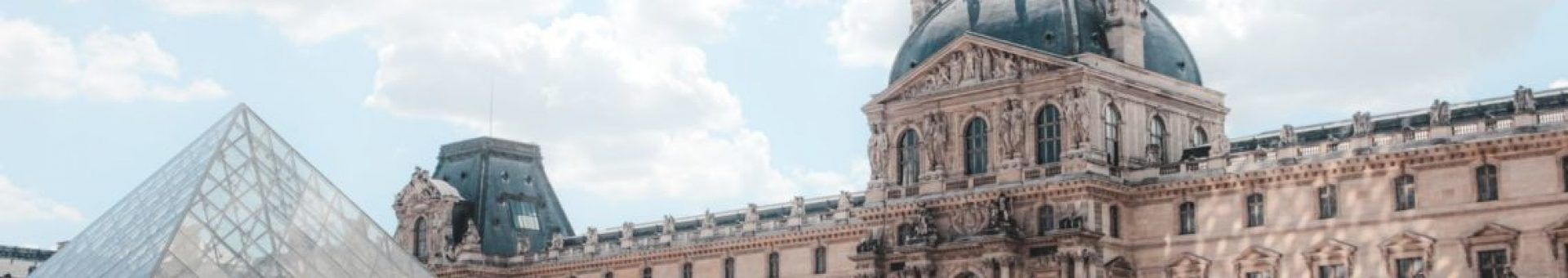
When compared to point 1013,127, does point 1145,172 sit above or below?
below

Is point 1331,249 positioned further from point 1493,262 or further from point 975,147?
point 975,147

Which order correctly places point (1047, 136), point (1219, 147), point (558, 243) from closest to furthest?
point (1219, 147)
point (1047, 136)
point (558, 243)

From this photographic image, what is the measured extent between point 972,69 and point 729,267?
21031 millimetres

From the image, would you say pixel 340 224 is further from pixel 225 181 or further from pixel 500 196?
pixel 500 196

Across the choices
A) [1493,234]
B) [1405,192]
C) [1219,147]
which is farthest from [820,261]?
[1493,234]

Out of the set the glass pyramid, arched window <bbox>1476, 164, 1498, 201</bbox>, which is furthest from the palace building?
the glass pyramid

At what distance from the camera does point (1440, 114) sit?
54.9 m

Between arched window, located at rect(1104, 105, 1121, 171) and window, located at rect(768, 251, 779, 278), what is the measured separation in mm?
20241

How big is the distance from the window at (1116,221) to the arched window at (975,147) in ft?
14.2

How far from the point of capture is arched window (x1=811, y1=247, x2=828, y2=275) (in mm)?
77188

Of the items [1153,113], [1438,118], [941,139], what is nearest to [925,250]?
[941,139]

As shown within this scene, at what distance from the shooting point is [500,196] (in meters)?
95.2

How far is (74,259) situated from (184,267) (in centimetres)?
810

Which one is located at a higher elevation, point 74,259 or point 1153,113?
point 1153,113
